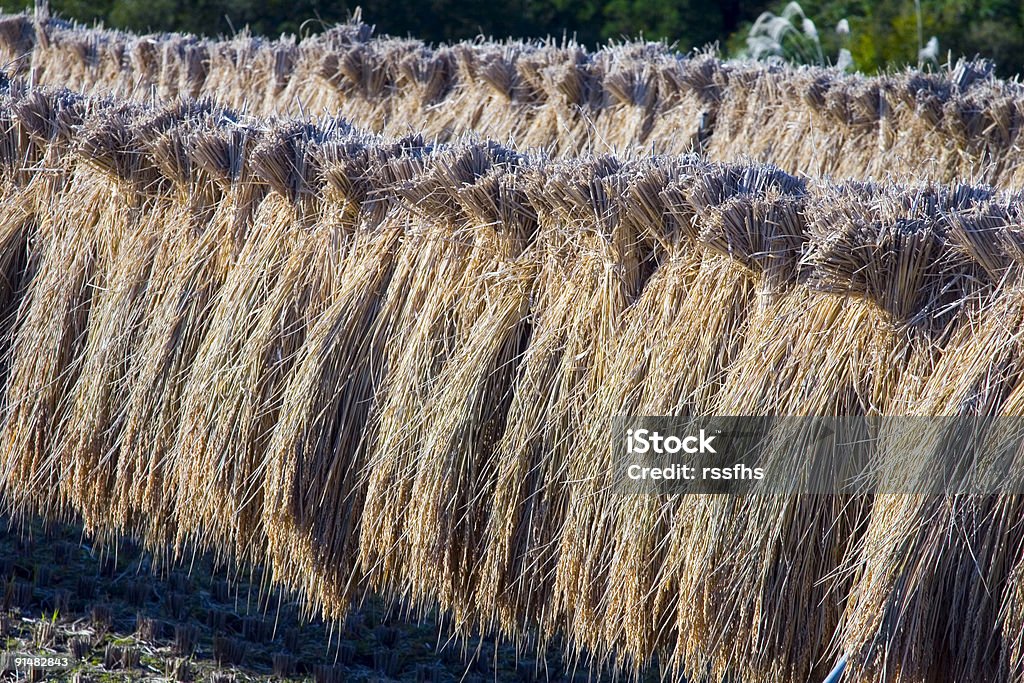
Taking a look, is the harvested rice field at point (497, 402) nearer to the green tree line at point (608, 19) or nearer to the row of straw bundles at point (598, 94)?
the row of straw bundles at point (598, 94)

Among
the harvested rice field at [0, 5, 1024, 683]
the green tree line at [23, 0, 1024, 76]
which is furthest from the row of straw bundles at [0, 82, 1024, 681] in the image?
the green tree line at [23, 0, 1024, 76]

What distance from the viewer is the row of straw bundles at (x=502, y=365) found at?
210cm

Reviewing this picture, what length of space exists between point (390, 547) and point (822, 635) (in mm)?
1079

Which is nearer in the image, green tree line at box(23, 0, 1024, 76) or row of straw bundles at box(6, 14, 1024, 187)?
row of straw bundles at box(6, 14, 1024, 187)

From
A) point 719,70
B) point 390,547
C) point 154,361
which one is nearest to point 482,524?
point 390,547

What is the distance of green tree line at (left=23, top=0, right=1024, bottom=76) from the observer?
10242 millimetres

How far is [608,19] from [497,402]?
10.6 metres
